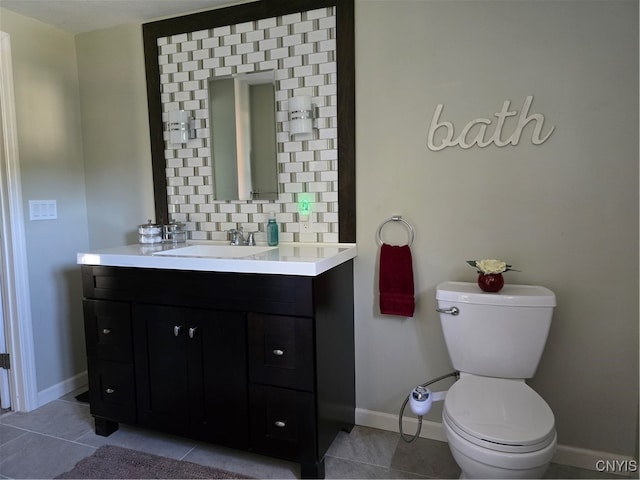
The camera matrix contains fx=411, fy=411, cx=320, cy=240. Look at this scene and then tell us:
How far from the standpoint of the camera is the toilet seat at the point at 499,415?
4.12 feet

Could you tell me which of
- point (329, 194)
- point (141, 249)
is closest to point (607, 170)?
point (329, 194)

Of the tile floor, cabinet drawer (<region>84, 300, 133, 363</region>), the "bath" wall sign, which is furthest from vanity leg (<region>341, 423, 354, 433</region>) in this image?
the "bath" wall sign

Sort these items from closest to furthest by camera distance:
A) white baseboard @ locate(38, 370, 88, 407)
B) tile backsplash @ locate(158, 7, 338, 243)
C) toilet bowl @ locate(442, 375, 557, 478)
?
toilet bowl @ locate(442, 375, 557, 478) < tile backsplash @ locate(158, 7, 338, 243) < white baseboard @ locate(38, 370, 88, 407)

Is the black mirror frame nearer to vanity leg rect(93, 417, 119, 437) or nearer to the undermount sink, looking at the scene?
the undermount sink

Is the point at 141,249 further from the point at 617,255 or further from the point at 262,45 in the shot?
the point at 617,255

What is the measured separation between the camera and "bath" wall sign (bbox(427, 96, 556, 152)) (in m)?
1.75

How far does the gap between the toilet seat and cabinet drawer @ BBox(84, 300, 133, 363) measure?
1482 mm

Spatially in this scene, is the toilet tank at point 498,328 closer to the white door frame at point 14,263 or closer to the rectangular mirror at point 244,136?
the rectangular mirror at point 244,136

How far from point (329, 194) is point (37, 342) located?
6.32 ft

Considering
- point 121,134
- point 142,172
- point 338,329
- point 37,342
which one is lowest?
point 37,342

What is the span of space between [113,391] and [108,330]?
12.2 inches

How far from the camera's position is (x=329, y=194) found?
2121mm

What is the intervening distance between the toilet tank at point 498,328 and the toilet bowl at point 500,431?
0.13m

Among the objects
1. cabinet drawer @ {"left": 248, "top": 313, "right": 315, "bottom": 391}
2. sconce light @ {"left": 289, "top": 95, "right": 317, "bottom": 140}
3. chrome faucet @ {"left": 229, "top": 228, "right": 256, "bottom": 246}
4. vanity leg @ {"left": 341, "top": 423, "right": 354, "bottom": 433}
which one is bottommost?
vanity leg @ {"left": 341, "top": 423, "right": 354, "bottom": 433}
